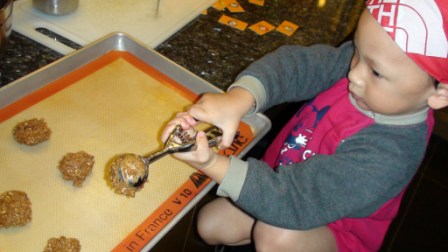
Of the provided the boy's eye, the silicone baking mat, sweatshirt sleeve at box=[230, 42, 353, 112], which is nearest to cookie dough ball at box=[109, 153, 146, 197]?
the silicone baking mat

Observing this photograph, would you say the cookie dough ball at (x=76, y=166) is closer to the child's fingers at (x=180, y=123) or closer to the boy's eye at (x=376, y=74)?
the child's fingers at (x=180, y=123)

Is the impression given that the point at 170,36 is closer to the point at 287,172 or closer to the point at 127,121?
the point at 127,121

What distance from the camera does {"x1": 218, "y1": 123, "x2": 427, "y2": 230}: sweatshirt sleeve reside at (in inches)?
29.9

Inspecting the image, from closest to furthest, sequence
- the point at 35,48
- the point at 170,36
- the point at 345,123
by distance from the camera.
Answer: the point at 345,123 < the point at 35,48 < the point at 170,36

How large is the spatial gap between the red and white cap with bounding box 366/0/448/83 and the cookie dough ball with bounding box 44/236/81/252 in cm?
62

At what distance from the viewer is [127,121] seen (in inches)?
37.8

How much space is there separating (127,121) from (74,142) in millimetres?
120

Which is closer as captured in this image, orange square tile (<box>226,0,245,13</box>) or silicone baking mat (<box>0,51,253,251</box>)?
silicone baking mat (<box>0,51,253,251</box>)

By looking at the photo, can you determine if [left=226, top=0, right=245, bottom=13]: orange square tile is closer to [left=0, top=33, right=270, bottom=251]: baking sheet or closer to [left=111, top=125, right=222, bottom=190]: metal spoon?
[left=0, top=33, right=270, bottom=251]: baking sheet

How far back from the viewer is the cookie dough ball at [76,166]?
810mm

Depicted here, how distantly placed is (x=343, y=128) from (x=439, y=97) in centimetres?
19

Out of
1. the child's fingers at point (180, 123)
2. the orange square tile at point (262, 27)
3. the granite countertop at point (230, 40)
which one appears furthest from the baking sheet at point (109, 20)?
the child's fingers at point (180, 123)

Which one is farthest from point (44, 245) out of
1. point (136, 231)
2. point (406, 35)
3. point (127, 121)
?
point (406, 35)

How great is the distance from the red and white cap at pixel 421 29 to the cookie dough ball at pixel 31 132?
649 millimetres
